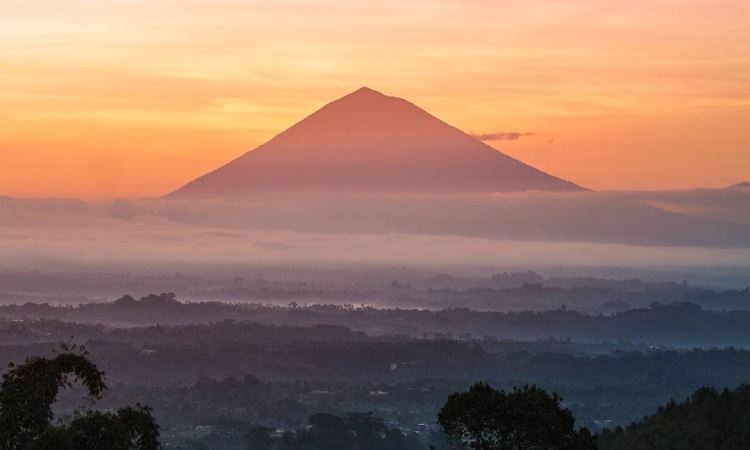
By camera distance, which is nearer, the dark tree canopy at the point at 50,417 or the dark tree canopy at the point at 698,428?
the dark tree canopy at the point at 50,417

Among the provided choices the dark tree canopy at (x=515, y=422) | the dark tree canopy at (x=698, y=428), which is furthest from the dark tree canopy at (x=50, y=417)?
the dark tree canopy at (x=698, y=428)

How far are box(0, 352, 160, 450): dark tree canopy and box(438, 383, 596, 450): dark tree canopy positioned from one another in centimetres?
827

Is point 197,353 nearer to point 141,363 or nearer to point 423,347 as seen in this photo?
point 141,363

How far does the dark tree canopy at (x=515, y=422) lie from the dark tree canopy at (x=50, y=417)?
27.1 feet

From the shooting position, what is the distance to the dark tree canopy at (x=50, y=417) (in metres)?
30.3

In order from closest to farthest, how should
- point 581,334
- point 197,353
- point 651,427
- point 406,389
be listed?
point 651,427, point 406,389, point 197,353, point 581,334

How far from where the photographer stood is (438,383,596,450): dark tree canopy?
3644 centimetres

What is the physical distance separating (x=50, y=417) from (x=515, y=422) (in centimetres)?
1017

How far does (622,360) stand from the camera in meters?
150

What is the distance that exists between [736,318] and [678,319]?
8.94 metres

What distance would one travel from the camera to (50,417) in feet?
103

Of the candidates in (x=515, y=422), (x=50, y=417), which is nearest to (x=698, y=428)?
(x=515, y=422)

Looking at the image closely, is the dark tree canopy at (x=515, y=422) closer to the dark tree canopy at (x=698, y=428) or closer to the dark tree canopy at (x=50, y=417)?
the dark tree canopy at (x=50, y=417)


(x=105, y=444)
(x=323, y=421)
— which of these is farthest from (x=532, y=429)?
(x=323, y=421)
